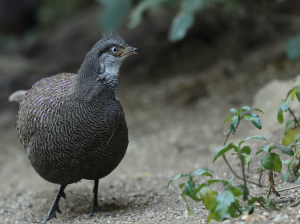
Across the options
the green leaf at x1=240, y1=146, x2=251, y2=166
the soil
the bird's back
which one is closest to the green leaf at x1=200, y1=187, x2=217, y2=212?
the soil

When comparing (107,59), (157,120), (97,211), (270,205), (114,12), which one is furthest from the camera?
(157,120)

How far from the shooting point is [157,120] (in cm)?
766

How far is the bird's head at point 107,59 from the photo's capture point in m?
3.59

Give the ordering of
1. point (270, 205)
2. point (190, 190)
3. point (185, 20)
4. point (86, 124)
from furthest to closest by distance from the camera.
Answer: point (185, 20) → point (86, 124) → point (270, 205) → point (190, 190)

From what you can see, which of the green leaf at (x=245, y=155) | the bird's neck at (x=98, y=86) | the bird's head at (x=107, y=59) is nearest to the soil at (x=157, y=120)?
the green leaf at (x=245, y=155)

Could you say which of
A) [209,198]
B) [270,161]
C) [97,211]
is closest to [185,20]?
[97,211]

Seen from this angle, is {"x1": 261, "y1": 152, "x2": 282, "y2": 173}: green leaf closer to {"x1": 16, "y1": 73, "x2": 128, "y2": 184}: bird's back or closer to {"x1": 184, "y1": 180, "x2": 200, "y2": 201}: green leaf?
{"x1": 184, "y1": 180, "x2": 200, "y2": 201}: green leaf

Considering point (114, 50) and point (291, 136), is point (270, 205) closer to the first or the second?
point (291, 136)

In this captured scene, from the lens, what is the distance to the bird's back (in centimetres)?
350

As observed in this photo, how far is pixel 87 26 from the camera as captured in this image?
9820 millimetres

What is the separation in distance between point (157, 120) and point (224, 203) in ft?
16.9

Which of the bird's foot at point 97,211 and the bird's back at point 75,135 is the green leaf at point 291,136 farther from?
the bird's foot at point 97,211

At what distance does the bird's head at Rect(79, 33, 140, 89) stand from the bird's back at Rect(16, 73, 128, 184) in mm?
169

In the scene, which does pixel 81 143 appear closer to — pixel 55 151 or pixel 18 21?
pixel 55 151
